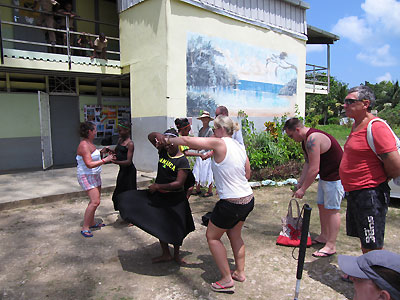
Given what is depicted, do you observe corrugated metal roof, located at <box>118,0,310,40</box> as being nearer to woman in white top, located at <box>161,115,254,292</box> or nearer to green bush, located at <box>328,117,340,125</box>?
woman in white top, located at <box>161,115,254,292</box>

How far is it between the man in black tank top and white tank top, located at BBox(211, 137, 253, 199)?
0.95 metres

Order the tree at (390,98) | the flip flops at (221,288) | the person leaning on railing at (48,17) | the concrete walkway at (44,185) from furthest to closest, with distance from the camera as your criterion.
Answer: the tree at (390,98) → the person leaning on railing at (48,17) → the concrete walkway at (44,185) → the flip flops at (221,288)

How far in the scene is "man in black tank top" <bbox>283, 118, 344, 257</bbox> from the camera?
3598mm

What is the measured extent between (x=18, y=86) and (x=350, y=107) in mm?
9757

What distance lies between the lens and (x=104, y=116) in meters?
10.9

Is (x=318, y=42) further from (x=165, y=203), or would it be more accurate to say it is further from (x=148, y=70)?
(x=165, y=203)

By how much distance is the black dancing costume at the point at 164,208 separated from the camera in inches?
132

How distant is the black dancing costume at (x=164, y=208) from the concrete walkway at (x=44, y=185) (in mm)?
3561

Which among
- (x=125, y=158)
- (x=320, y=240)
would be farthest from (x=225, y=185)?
(x=125, y=158)

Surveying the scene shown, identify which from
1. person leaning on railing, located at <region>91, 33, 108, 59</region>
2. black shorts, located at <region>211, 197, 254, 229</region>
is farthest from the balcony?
black shorts, located at <region>211, 197, 254, 229</region>

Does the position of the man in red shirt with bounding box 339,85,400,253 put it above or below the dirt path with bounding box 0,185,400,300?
above

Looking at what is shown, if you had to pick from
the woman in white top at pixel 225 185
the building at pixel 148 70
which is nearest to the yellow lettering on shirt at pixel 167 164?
the woman in white top at pixel 225 185

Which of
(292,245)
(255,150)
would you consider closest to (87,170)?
(292,245)

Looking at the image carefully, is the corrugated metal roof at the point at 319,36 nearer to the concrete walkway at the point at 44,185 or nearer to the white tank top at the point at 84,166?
the concrete walkway at the point at 44,185
